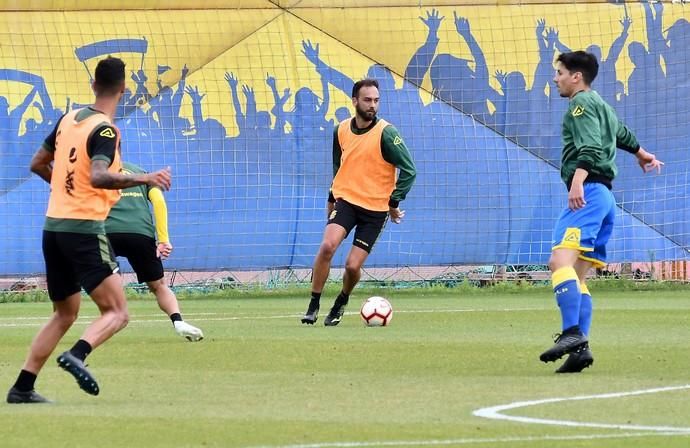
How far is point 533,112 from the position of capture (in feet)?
80.9

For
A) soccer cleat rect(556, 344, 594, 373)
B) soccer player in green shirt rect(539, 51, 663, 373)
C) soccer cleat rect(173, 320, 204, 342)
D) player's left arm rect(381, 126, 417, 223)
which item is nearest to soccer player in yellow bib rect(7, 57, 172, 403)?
soccer cleat rect(556, 344, 594, 373)

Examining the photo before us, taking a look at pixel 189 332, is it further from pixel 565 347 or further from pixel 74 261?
pixel 74 261

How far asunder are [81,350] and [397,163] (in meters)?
7.50

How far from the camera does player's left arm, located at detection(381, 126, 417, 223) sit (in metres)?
15.8

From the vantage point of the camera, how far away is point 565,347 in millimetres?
10070

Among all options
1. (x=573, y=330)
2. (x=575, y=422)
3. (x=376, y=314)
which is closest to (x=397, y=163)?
(x=376, y=314)

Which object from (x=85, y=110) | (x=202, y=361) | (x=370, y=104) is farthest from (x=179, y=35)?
(x=85, y=110)

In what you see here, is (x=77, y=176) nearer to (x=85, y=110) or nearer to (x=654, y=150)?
(x=85, y=110)

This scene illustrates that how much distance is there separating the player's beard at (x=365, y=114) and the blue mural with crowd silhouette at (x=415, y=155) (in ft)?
25.8

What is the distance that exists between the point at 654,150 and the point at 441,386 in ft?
51.9

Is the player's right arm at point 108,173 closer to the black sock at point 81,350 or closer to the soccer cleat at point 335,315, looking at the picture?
the black sock at point 81,350

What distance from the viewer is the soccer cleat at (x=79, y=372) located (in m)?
8.55

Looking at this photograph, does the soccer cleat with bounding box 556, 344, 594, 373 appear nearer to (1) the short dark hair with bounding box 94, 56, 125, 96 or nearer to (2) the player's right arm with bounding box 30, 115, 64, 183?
(1) the short dark hair with bounding box 94, 56, 125, 96

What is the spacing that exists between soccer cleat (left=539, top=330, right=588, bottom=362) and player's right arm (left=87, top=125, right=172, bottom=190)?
289 cm
